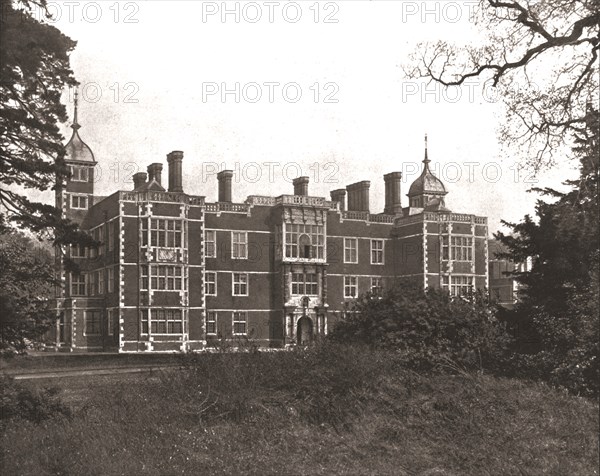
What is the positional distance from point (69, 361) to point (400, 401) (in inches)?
415

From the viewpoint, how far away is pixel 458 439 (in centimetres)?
1042

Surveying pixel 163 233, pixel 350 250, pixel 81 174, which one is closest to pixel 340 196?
pixel 350 250

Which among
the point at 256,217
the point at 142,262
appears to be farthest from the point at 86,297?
the point at 256,217

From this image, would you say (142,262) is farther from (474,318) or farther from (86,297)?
(474,318)

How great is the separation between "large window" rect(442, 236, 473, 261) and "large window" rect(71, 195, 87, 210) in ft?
67.3

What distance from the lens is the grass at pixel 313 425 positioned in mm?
9766

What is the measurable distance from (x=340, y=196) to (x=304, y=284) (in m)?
7.51

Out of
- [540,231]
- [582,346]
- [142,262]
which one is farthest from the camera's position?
[142,262]

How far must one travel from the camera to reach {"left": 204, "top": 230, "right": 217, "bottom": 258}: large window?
4131 centimetres

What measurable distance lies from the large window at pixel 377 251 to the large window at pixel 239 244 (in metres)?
8.58

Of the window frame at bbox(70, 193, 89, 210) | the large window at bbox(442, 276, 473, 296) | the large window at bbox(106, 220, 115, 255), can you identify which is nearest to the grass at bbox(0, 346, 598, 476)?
the large window at bbox(106, 220, 115, 255)

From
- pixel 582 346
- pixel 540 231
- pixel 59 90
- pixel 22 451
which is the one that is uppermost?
pixel 59 90

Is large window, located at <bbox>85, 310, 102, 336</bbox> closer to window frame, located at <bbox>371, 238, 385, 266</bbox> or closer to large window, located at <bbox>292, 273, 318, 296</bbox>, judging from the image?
large window, located at <bbox>292, 273, 318, 296</bbox>

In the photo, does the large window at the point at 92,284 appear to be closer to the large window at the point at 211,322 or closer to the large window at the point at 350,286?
the large window at the point at 211,322
